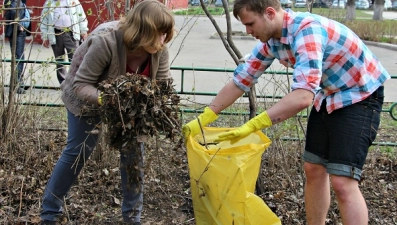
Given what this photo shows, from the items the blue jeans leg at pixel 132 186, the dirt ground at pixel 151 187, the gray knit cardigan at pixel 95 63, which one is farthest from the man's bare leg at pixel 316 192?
the gray knit cardigan at pixel 95 63

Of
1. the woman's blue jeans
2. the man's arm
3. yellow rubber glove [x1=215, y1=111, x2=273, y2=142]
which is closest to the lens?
yellow rubber glove [x1=215, y1=111, x2=273, y2=142]

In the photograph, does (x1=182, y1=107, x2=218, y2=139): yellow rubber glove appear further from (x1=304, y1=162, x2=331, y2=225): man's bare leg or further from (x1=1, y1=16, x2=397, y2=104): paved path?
(x1=1, y1=16, x2=397, y2=104): paved path

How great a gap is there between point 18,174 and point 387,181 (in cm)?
257

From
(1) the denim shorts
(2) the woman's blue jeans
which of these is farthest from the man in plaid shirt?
(2) the woman's blue jeans

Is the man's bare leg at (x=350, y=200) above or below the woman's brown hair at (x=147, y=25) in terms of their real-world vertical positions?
below

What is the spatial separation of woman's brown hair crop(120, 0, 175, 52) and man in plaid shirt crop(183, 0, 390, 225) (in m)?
0.35

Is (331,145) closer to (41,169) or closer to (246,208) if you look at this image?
(246,208)

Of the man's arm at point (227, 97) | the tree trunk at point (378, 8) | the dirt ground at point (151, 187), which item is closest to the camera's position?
the man's arm at point (227, 97)

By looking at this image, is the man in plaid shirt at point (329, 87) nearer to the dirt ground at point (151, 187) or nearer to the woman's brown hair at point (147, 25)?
the woman's brown hair at point (147, 25)

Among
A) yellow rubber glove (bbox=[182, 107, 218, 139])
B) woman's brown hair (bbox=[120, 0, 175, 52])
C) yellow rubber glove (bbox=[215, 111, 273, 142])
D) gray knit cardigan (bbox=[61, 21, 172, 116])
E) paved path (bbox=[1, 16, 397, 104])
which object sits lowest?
paved path (bbox=[1, 16, 397, 104])

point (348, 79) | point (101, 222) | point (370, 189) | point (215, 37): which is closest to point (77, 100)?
point (101, 222)

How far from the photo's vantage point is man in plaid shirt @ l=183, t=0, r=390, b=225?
2.29m

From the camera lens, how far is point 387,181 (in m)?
3.69

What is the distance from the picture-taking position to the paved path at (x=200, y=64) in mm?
3998
